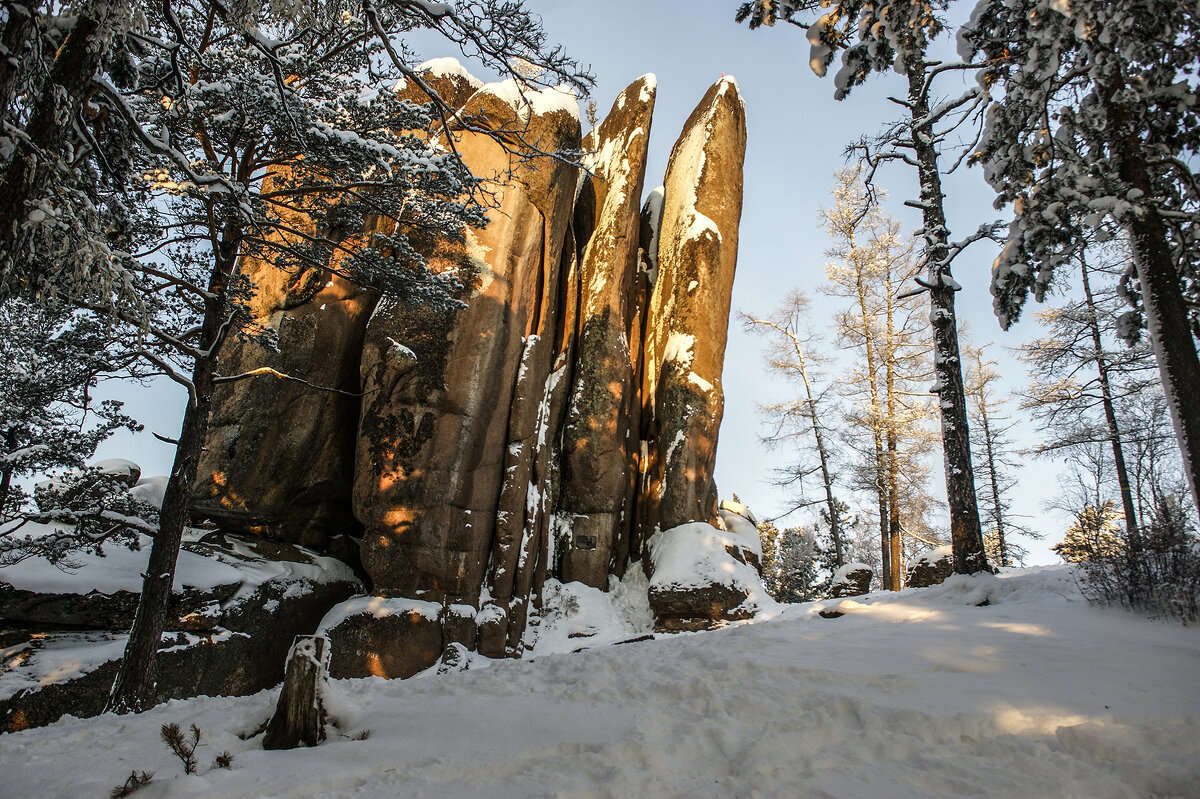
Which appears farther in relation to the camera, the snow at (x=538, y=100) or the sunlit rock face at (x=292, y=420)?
the snow at (x=538, y=100)

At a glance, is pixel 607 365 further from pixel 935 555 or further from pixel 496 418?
pixel 935 555

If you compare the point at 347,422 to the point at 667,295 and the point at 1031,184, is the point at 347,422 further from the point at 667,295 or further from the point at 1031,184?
the point at 1031,184

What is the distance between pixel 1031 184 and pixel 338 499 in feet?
42.9

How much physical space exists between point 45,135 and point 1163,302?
32.4 feet

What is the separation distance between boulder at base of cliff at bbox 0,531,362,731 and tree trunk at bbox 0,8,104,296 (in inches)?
245

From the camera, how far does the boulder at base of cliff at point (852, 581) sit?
533 inches

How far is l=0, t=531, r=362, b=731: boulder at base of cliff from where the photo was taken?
7535 mm

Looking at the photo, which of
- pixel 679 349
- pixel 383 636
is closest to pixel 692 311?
pixel 679 349

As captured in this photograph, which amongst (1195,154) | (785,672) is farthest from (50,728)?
(1195,154)

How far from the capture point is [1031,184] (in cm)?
684

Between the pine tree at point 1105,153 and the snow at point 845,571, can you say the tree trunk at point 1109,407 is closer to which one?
the snow at point 845,571

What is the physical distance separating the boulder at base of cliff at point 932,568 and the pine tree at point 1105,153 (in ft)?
21.3

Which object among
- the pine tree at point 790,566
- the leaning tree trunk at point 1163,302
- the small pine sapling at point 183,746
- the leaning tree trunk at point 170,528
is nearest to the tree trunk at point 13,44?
the leaning tree trunk at point 170,528

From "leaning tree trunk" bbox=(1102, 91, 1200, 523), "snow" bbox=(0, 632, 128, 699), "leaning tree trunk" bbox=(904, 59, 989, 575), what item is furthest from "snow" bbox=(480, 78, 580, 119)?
"snow" bbox=(0, 632, 128, 699)
